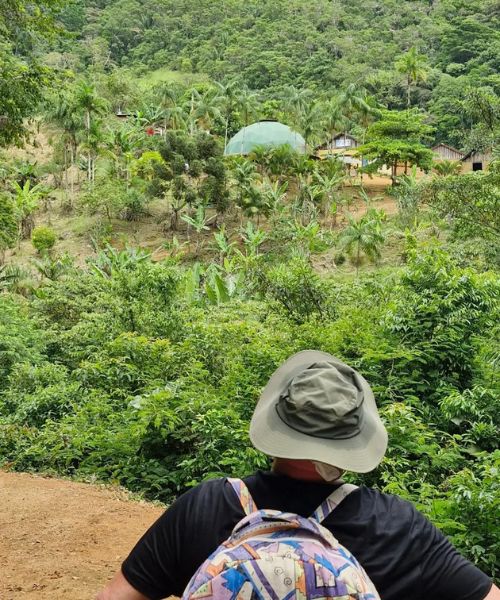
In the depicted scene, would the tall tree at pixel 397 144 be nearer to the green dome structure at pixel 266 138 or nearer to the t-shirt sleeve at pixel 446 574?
the green dome structure at pixel 266 138

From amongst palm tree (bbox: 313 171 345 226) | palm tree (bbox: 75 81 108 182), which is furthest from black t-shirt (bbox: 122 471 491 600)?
palm tree (bbox: 75 81 108 182)

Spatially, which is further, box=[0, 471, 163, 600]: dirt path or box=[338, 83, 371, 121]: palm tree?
box=[338, 83, 371, 121]: palm tree

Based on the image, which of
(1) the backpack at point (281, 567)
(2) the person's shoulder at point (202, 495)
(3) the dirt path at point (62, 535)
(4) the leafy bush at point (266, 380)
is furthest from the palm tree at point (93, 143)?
(1) the backpack at point (281, 567)

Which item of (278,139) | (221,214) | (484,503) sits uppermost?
(484,503)

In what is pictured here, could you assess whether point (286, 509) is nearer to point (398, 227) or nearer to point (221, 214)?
point (398, 227)

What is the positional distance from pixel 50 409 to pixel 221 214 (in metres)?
25.2

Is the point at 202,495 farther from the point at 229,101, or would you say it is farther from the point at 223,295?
the point at 229,101

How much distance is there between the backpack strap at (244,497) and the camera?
5.00 ft

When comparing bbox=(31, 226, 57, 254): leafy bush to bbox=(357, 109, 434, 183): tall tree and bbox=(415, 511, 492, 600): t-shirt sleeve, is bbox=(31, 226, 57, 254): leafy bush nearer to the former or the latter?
bbox=(357, 109, 434, 183): tall tree

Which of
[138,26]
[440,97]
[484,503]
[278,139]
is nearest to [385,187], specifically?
[278,139]

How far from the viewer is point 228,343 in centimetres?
918

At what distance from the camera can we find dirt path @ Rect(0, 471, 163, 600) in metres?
4.07

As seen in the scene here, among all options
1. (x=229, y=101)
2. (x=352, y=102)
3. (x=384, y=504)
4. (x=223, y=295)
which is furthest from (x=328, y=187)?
(x=384, y=504)

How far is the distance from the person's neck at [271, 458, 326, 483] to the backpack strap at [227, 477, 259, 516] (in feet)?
0.28
